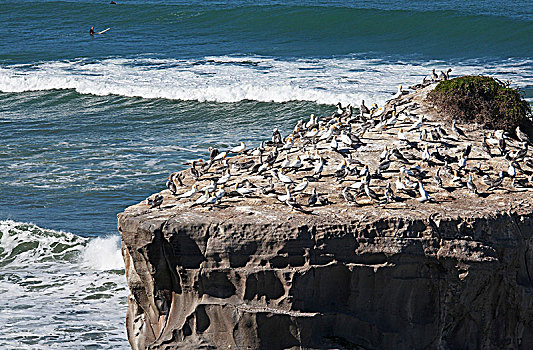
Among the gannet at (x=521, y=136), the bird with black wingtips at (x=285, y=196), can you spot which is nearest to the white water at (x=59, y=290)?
the bird with black wingtips at (x=285, y=196)

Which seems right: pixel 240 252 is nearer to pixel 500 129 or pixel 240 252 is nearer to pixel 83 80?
pixel 500 129

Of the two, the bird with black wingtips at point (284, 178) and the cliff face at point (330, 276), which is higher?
the bird with black wingtips at point (284, 178)

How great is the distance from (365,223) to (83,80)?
28869 mm

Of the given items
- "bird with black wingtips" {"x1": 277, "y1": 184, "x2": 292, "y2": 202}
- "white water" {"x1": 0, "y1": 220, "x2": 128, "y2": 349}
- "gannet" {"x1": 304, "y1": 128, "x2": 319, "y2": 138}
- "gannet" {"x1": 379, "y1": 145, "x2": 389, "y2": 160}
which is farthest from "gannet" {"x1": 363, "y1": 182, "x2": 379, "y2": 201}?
"white water" {"x1": 0, "y1": 220, "x2": 128, "y2": 349}

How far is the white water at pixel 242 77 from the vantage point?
108 feet

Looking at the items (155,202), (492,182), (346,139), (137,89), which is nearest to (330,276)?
(155,202)

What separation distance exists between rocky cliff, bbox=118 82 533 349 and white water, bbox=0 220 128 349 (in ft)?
11.7

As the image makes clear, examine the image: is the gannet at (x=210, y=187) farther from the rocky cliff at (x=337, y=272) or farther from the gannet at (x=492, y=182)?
the gannet at (x=492, y=182)

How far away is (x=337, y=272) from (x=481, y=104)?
6.04 m

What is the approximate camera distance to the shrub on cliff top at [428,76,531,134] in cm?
1414

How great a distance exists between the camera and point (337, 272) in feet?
31.7

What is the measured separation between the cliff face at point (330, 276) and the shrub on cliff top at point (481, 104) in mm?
4400

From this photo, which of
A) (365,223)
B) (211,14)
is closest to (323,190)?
(365,223)

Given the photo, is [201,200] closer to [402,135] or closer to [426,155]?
[426,155]
